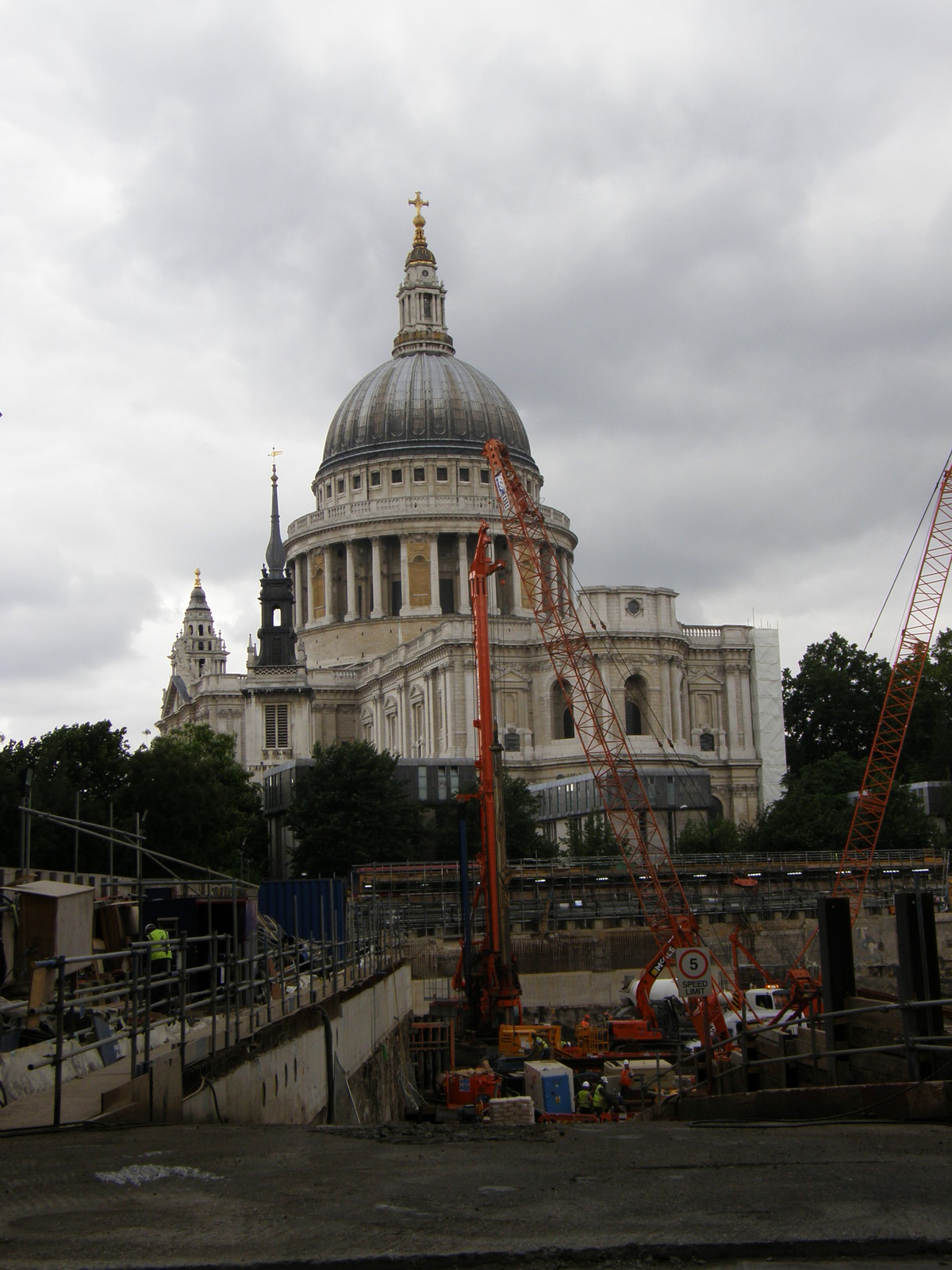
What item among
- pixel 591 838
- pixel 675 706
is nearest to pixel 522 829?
pixel 591 838

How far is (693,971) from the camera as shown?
3166cm

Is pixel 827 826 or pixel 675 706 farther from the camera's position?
pixel 675 706

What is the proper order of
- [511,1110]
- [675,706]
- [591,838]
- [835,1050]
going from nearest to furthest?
[835,1050] → [511,1110] → [591,838] → [675,706]

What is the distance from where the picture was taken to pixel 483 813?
2141 inches

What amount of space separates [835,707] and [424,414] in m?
43.6

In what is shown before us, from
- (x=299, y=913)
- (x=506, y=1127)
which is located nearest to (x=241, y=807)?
(x=299, y=913)

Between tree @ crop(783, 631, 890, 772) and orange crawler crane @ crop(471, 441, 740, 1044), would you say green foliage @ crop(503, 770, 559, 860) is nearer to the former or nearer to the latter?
orange crawler crane @ crop(471, 441, 740, 1044)

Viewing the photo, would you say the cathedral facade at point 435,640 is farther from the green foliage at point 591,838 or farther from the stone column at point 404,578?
the green foliage at point 591,838

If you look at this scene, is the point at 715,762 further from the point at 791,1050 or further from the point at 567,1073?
the point at 791,1050

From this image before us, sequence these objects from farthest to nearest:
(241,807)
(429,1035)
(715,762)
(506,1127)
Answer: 1. (715,762)
2. (241,807)
3. (429,1035)
4. (506,1127)

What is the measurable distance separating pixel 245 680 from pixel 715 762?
127ft

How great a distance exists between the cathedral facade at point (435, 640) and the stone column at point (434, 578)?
22cm

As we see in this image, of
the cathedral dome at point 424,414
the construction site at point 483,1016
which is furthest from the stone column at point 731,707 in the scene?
the construction site at point 483,1016

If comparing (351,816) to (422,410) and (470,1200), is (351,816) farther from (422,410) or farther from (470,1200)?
(470,1200)
